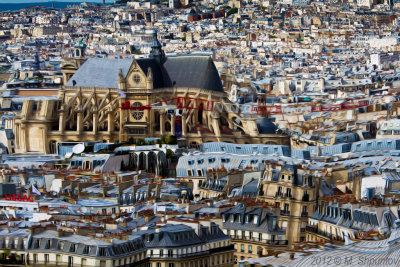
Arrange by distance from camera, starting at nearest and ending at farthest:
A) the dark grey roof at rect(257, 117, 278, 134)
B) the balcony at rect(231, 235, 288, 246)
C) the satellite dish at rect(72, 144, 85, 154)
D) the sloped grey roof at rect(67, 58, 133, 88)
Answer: the balcony at rect(231, 235, 288, 246) → the satellite dish at rect(72, 144, 85, 154) → the dark grey roof at rect(257, 117, 278, 134) → the sloped grey roof at rect(67, 58, 133, 88)

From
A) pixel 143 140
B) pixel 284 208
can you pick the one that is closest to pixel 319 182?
pixel 284 208

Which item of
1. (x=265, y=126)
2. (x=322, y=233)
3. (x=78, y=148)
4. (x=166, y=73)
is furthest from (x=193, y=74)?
(x=322, y=233)

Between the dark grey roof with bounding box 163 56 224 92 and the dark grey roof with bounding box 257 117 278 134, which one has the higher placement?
the dark grey roof with bounding box 163 56 224 92

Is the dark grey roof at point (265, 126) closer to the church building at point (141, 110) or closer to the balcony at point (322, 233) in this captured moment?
the church building at point (141, 110)

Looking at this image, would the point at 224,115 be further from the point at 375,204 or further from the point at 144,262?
the point at 144,262

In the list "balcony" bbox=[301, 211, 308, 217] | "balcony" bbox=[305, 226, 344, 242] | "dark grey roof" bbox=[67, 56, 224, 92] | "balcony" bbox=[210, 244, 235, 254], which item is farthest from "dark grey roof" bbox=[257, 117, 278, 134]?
"balcony" bbox=[210, 244, 235, 254]

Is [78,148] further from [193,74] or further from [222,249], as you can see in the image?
[222,249]

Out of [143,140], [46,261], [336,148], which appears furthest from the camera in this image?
[143,140]

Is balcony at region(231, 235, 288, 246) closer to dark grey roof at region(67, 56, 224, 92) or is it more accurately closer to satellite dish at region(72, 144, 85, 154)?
satellite dish at region(72, 144, 85, 154)

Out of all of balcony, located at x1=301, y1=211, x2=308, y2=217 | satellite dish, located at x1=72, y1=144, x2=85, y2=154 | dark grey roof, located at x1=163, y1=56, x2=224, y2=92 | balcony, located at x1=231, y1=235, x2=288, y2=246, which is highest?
dark grey roof, located at x1=163, y1=56, x2=224, y2=92
